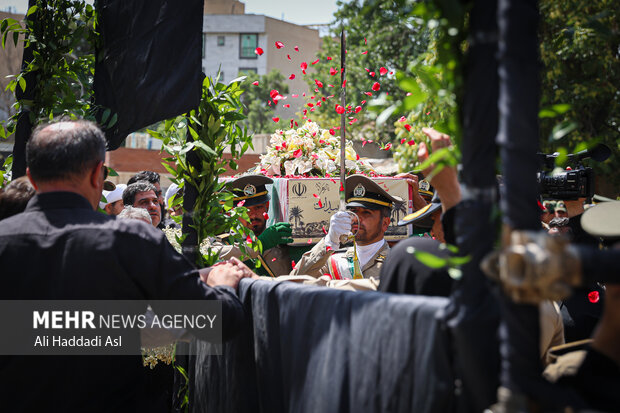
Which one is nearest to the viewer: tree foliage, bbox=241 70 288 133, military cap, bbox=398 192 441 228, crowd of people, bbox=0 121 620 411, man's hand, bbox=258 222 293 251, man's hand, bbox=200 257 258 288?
crowd of people, bbox=0 121 620 411

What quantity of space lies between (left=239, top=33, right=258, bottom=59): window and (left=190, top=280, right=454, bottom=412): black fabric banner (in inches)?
2157

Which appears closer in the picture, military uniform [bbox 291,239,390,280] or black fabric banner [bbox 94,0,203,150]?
black fabric banner [bbox 94,0,203,150]

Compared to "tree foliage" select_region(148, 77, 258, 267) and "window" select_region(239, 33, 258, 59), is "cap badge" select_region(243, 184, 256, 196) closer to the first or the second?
"tree foliage" select_region(148, 77, 258, 267)

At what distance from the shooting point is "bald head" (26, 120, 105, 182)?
7.54ft

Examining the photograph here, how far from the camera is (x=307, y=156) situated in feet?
18.7

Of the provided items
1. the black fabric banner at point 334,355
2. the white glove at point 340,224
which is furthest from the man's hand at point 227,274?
the white glove at point 340,224

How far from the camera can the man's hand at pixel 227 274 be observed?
2.64 metres

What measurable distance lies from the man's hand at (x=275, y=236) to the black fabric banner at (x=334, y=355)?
2.34m

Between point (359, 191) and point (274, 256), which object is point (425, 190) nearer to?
point (359, 191)

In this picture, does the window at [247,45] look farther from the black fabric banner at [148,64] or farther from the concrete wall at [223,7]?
the black fabric banner at [148,64]

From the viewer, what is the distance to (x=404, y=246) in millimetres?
2129

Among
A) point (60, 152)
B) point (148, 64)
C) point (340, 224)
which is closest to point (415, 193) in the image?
point (340, 224)

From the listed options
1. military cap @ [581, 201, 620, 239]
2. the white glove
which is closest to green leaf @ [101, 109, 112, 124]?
the white glove

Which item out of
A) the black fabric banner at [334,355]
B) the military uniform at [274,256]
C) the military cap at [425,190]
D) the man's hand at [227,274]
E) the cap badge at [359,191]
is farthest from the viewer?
the military cap at [425,190]
